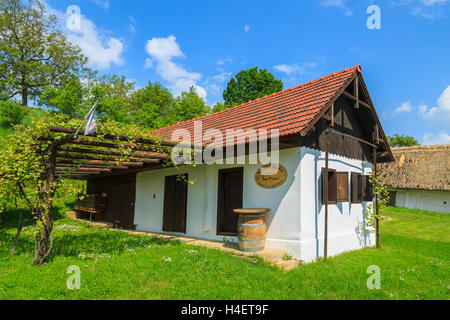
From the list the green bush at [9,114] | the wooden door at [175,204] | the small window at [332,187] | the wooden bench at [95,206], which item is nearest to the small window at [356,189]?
the small window at [332,187]

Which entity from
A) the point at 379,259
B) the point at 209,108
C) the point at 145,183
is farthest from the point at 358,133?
the point at 209,108

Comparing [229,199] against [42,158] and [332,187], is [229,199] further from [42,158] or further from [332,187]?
[42,158]

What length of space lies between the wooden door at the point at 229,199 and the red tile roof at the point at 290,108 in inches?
53.5

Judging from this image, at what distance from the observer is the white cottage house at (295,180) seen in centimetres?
657

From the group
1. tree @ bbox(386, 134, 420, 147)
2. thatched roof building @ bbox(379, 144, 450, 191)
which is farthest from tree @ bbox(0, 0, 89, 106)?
tree @ bbox(386, 134, 420, 147)

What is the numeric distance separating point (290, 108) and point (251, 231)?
3.76m

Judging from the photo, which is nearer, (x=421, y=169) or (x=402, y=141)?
(x=421, y=169)

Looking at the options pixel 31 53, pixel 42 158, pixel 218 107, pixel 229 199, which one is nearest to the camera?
pixel 42 158

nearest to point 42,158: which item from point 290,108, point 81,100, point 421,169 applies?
point 290,108

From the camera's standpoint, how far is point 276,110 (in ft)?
28.0

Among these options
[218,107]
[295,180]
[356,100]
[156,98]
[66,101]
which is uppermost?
[156,98]

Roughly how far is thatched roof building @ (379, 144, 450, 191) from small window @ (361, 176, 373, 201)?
40.6ft

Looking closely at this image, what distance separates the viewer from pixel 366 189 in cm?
880

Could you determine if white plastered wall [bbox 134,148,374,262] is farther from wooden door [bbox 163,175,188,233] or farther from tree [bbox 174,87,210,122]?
tree [bbox 174,87,210,122]
